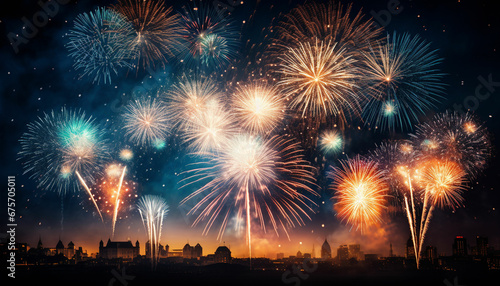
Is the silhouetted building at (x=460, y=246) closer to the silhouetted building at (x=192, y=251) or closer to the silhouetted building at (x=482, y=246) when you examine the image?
the silhouetted building at (x=482, y=246)

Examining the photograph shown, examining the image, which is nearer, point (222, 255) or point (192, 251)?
point (222, 255)

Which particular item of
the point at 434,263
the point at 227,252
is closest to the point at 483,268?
the point at 434,263

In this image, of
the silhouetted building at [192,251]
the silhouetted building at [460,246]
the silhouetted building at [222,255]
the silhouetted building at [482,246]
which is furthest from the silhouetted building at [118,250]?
the silhouetted building at [482,246]

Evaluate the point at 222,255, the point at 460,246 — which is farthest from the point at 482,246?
the point at 222,255

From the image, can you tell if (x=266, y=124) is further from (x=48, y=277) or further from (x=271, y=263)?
(x=271, y=263)

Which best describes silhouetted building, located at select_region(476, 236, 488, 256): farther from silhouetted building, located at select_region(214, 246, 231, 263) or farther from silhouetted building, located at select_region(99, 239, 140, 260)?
silhouetted building, located at select_region(99, 239, 140, 260)

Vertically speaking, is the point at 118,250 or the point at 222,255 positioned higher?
the point at 118,250

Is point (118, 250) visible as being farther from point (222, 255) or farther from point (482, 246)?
point (482, 246)
